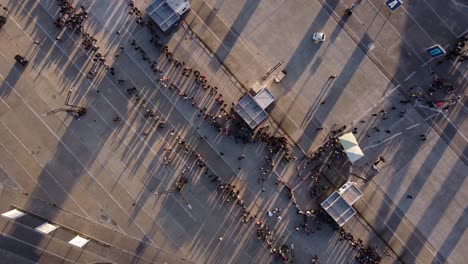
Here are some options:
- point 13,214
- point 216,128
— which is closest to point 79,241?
point 13,214

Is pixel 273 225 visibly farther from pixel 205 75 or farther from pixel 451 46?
pixel 451 46

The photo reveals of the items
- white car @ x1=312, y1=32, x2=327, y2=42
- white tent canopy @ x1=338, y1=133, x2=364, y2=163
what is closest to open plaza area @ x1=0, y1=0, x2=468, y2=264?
white car @ x1=312, y1=32, x2=327, y2=42

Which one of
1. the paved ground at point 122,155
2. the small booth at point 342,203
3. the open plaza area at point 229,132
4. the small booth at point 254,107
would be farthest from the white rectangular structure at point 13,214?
the small booth at point 342,203

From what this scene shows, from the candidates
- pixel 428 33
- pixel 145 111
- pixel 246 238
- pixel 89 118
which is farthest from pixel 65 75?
pixel 428 33

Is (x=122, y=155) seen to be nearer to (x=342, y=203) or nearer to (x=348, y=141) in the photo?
(x=342, y=203)

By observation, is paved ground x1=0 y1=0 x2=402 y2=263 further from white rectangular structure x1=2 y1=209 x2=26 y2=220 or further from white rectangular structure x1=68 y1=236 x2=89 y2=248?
white rectangular structure x1=68 y1=236 x2=89 y2=248

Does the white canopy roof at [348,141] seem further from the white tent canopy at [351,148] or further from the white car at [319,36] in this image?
the white car at [319,36]
